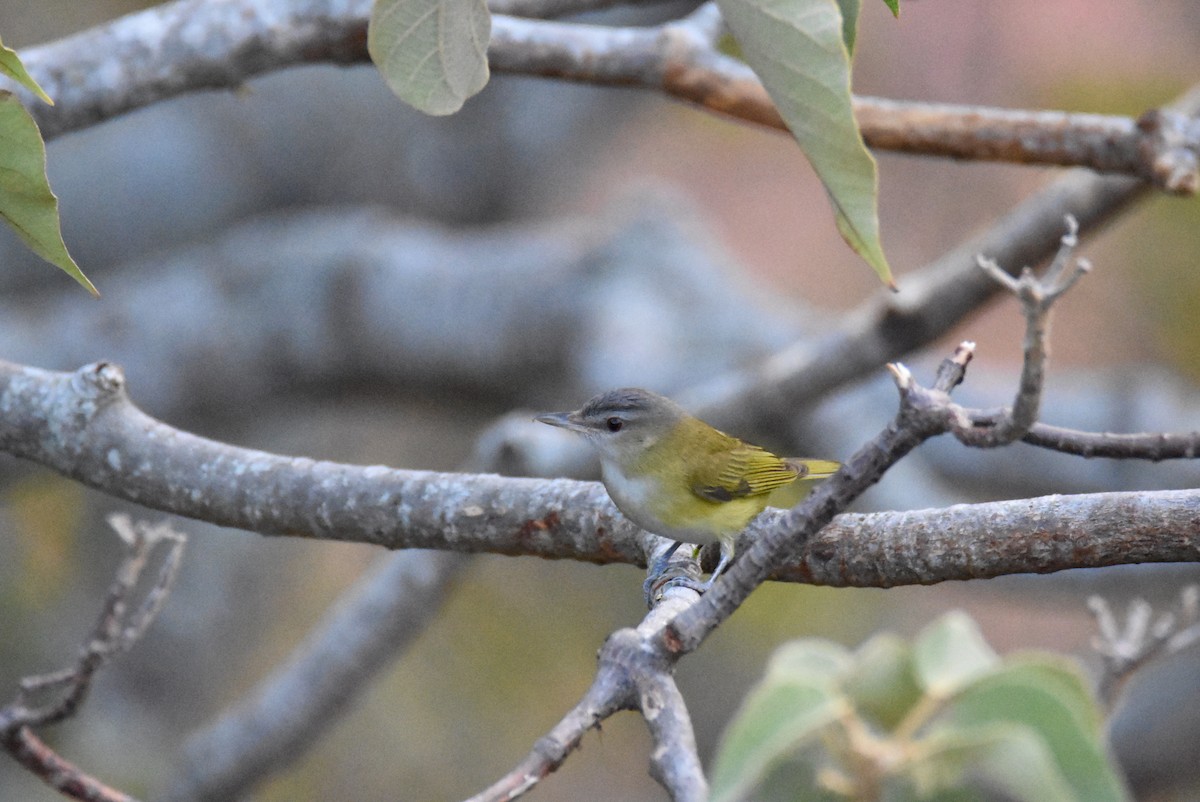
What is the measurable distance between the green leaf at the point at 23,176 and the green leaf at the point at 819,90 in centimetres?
74

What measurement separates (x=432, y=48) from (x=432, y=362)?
354cm

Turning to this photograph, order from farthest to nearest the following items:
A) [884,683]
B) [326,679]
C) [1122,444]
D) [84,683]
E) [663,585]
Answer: [326,679]
[84,683]
[663,585]
[1122,444]
[884,683]

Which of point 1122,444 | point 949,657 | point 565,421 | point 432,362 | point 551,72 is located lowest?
point 949,657

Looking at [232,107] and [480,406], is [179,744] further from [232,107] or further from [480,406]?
[232,107]

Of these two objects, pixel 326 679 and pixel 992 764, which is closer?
pixel 992 764

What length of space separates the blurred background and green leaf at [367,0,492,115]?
8.86 ft

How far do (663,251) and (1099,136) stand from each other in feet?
9.93

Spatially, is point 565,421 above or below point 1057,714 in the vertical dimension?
above

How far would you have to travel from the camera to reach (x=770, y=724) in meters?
0.79

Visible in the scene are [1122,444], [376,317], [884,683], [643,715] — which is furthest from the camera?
[376,317]

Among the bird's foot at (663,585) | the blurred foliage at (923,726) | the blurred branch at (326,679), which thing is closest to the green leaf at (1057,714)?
the blurred foliage at (923,726)

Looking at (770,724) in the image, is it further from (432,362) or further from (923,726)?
(432,362)

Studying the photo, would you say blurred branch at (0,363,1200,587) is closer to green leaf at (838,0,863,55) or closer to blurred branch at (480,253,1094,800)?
blurred branch at (480,253,1094,800)

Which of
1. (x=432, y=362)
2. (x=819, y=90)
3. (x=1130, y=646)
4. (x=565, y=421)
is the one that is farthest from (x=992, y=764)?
(x=432, y=362)
